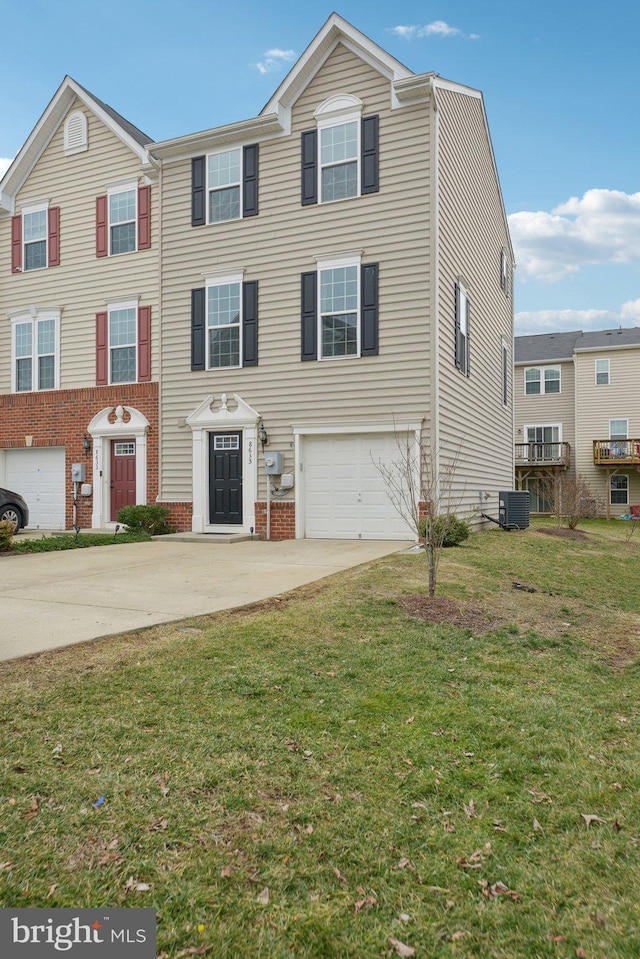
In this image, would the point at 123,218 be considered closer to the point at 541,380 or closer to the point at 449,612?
the point at 449,612

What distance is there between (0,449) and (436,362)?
38.8 ft

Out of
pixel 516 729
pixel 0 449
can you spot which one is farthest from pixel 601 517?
pixel 516 729

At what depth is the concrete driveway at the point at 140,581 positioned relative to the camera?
5418mm

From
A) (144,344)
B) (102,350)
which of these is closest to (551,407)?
(144,344)

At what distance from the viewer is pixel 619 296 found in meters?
35.3

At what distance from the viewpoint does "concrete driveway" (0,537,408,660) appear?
5.42 m

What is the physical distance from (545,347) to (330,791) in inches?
1228

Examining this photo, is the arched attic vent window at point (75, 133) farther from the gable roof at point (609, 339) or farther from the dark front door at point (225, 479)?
the gable roof at point (609, 339)

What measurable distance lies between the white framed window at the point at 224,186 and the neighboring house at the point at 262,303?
0.15 feet

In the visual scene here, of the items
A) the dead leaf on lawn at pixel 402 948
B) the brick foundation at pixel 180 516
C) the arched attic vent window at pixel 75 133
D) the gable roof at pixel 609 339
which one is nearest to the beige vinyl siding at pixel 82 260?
the arched attic vent window at pixel 75 133

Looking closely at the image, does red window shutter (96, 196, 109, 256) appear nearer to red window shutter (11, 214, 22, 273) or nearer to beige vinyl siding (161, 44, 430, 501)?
beige vinyl siding (161, 44, 430, 501)

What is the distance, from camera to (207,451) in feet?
45.6

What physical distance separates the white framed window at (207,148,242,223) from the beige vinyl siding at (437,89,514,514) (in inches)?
172

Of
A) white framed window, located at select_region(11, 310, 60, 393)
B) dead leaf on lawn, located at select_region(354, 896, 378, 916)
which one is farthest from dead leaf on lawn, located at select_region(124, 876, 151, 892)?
white framed window, located at select_region(11, 310, 60, 393)
